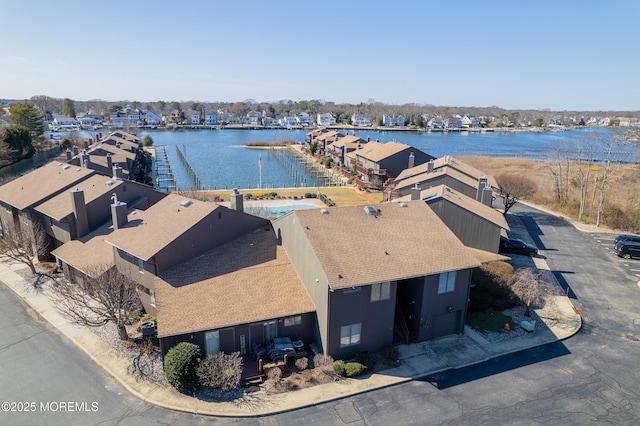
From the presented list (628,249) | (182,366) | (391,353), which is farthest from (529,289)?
(182,366)

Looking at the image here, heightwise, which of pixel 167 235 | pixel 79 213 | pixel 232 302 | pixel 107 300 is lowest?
pixel 107 300

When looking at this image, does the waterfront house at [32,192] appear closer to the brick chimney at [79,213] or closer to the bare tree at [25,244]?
the bare tree at [25,244]

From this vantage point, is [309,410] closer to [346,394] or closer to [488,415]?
[346,394]

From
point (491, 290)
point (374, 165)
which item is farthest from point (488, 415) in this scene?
point (374, 165)

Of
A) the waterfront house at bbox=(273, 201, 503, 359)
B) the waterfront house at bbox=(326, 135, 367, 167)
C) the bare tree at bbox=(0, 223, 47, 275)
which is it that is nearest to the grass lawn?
the waterfront house at bbox=(273, 201, 503, 359)

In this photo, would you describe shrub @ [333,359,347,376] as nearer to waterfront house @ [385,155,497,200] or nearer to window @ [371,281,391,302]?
window @ [371,281,391,302]

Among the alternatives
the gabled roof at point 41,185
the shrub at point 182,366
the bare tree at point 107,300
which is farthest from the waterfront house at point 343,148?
the shrub at point 182,366

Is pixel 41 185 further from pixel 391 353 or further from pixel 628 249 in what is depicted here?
pixel 628 249

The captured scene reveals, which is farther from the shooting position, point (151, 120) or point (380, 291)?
point (151, 120)
